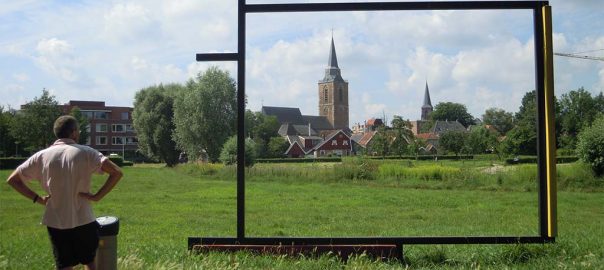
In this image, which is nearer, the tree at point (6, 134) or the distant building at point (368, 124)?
the distant building at point (368, 124)

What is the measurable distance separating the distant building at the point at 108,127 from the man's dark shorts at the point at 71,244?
173ft

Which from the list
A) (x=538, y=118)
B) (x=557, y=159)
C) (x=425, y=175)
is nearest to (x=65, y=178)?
(x=538, y=118)

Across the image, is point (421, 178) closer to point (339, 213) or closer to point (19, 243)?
point (339, 213)

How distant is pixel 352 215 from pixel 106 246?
8.46 meters

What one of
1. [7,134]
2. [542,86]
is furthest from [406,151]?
[7,134]

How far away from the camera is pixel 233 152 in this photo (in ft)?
84.8

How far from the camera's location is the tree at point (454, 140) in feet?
38.2

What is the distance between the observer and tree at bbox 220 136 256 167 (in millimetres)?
19219

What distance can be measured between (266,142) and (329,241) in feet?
37.4

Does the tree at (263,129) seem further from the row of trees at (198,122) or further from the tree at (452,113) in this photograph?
the tree at (452,113)

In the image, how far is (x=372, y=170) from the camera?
22.0 meters

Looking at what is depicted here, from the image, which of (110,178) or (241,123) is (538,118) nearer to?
(241,123)

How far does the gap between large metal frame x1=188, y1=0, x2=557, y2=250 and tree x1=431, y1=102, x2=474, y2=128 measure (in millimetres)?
2740

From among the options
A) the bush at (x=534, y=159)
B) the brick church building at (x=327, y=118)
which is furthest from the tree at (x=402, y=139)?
the bush at (x=534, y=159)
